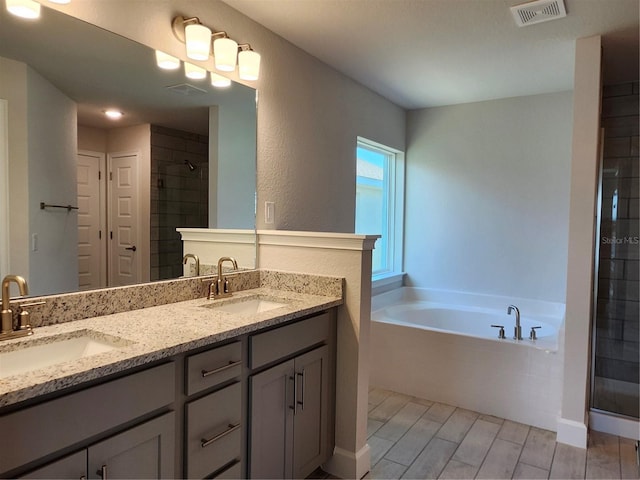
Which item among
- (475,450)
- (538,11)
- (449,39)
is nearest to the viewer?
(538,11)

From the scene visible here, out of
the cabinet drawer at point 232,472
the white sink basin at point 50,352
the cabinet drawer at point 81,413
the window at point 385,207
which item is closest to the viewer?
the cabinet drawer at point 81,413

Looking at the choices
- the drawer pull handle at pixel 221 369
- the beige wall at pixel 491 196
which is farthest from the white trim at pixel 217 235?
the beige wall at pixel 491 196

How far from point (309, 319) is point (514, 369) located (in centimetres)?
154

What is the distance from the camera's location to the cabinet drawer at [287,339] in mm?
1649

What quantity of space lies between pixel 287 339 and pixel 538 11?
1991mm

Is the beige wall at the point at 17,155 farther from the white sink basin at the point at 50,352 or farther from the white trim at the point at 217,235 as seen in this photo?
the white trim at the point at 217,235

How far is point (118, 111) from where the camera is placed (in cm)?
178

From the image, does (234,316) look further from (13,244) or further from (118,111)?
(118,111)

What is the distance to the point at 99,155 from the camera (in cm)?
171

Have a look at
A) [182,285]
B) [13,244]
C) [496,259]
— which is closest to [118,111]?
[13,244]

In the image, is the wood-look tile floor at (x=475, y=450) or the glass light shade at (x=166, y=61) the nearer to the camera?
the glass light shade at (x=166, y=61)

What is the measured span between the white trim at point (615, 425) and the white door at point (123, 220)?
2.76 m

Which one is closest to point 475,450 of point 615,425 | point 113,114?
point 615,425

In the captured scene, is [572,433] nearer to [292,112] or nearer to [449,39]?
[449,39]
